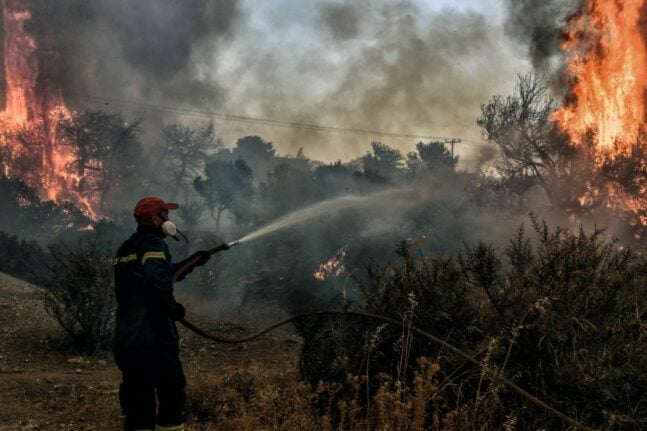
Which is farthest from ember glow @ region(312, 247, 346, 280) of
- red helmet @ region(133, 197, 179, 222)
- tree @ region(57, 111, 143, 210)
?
tree @ region(57, 111, 143, 210)

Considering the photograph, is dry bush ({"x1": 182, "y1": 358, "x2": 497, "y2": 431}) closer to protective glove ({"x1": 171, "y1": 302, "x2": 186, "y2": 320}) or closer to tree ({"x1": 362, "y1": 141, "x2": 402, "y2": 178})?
protective glove ({"x1": 171, "y1": 302, "x2": 186, "y2": 320})

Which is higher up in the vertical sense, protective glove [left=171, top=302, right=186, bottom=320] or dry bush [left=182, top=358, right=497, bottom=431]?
protective glove [left=171, top=302, right=186, bottom=320]

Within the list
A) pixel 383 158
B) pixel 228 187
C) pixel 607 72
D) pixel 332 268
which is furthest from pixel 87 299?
pixel 383 158

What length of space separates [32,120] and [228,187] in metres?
20.3

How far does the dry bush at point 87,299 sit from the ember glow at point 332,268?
36.8ft

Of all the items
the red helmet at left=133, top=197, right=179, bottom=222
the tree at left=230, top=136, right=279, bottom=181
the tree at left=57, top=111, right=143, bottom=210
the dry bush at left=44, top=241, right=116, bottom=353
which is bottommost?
the dry bush at left=44, top=241, right=116, bottom=353

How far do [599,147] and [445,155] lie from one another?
36.0 m

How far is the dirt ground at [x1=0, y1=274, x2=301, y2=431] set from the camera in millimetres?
5797

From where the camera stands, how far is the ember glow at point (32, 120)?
44.1 meters

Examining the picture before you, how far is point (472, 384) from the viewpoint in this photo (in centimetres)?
494

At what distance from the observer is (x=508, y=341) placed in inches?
199

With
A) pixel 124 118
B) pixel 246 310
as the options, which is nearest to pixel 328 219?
pixel 246 310

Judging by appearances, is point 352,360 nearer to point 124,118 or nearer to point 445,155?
point 124,118

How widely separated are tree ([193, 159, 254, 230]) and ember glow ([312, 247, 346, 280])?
15745mm
